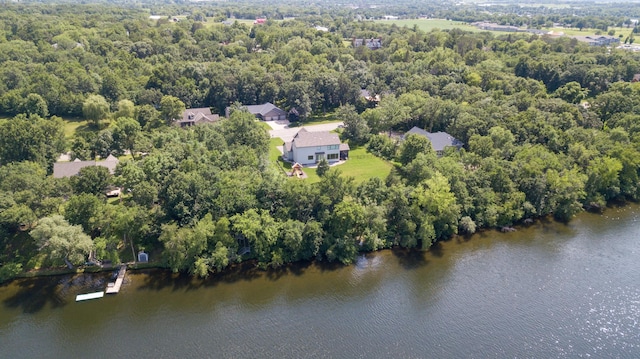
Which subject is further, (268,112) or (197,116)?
(268,112)

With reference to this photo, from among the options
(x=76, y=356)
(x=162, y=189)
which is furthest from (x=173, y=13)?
(x=76, y=356)

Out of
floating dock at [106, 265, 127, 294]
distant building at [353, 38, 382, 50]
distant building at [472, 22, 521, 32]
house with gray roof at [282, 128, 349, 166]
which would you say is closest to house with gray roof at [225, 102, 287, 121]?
house with gray roof at [282, 128, 349, 166]

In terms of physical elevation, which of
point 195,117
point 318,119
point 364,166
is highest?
point 195,117

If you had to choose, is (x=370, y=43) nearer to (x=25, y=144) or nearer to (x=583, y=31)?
(x=25, y=144)

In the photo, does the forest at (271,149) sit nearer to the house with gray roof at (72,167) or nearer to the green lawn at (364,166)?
the green lawn at (364,166)

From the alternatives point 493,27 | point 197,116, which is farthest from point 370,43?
point 493,27

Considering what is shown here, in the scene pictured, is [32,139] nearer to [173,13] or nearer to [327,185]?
[327,185]

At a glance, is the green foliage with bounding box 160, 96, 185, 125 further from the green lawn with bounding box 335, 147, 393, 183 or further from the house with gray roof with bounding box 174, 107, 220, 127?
the green lawn with bounding box 335, 147, 393, 183
